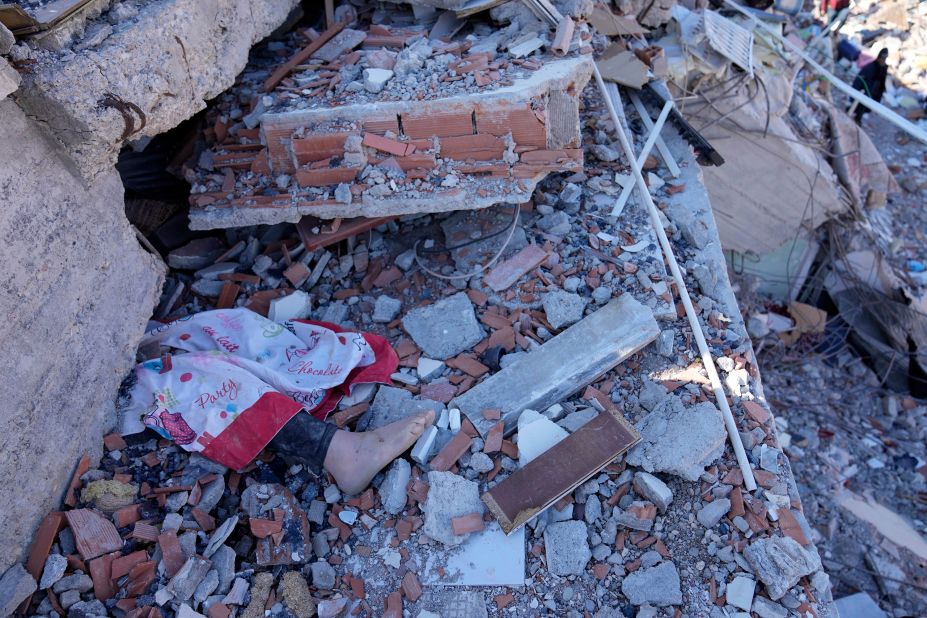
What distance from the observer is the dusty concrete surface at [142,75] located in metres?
2.79

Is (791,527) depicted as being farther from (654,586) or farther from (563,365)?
(563,365)

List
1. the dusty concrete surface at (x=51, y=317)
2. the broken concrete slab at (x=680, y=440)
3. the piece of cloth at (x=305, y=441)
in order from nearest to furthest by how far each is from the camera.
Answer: the dusty concrete surface at (x=51, y=317)
the broken concrete slab at (x=680, y=440)
the piece of cloth at (x=305, y=441)

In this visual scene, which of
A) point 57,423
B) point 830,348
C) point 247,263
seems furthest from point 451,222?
point 830,348

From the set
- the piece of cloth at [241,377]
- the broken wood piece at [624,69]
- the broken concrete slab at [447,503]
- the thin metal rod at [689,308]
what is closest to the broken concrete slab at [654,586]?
the thin metal rod at [689,308]

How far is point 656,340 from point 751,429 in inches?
23.9

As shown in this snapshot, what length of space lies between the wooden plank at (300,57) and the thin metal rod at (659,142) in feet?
6.78

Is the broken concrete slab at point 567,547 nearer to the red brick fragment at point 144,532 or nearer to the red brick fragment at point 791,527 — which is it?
the red brick fragment at point 791,527

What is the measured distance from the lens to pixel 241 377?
3316mm

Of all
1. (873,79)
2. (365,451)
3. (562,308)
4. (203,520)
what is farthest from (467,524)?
(873,79)

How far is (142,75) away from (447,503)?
89.7 inches

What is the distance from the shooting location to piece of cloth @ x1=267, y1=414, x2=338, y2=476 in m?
3.19

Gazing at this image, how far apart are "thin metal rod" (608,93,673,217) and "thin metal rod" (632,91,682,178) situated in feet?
0.17

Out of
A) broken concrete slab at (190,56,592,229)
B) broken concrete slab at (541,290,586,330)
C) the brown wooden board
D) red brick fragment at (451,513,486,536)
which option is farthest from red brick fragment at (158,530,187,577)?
broken concrete slab at (541,290,586,330)

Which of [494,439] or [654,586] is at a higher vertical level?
[494,439]
